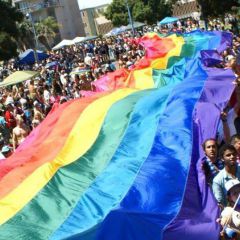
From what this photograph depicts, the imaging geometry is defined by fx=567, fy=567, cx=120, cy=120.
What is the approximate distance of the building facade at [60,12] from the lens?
281 ft

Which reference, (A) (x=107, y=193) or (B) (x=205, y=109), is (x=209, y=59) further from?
(A) (x=107, y=193)

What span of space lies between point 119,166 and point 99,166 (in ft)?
1.06

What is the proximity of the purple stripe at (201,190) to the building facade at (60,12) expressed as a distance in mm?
78549

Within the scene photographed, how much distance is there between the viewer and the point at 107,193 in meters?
5.69

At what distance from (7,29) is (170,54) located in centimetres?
2413

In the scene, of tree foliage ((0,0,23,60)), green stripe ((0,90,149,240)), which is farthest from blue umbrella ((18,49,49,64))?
green stripe ((0,90,149,240))

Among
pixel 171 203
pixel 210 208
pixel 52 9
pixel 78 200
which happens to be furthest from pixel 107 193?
pixel 52 9

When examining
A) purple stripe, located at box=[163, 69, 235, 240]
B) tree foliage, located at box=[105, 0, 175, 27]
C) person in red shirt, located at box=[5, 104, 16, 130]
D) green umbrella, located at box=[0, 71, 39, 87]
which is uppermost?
purple stripe, located at box=[163, 69, 235, 240]

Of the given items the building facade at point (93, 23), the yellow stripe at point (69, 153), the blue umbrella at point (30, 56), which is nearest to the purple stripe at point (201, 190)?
the yellow stripe at point (69, 153)

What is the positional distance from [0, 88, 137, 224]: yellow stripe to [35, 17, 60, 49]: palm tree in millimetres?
68442

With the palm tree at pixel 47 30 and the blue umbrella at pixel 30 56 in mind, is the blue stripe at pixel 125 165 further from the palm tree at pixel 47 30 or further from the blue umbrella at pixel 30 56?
the palm tree at pixel 47 30

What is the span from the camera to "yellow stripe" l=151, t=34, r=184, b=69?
12.7 m

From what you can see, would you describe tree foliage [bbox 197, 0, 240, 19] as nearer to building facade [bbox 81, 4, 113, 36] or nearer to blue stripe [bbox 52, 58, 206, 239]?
blue stripe [bbox 52, 58, 206, 239]

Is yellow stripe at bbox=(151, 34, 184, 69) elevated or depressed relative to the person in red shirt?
elevated
